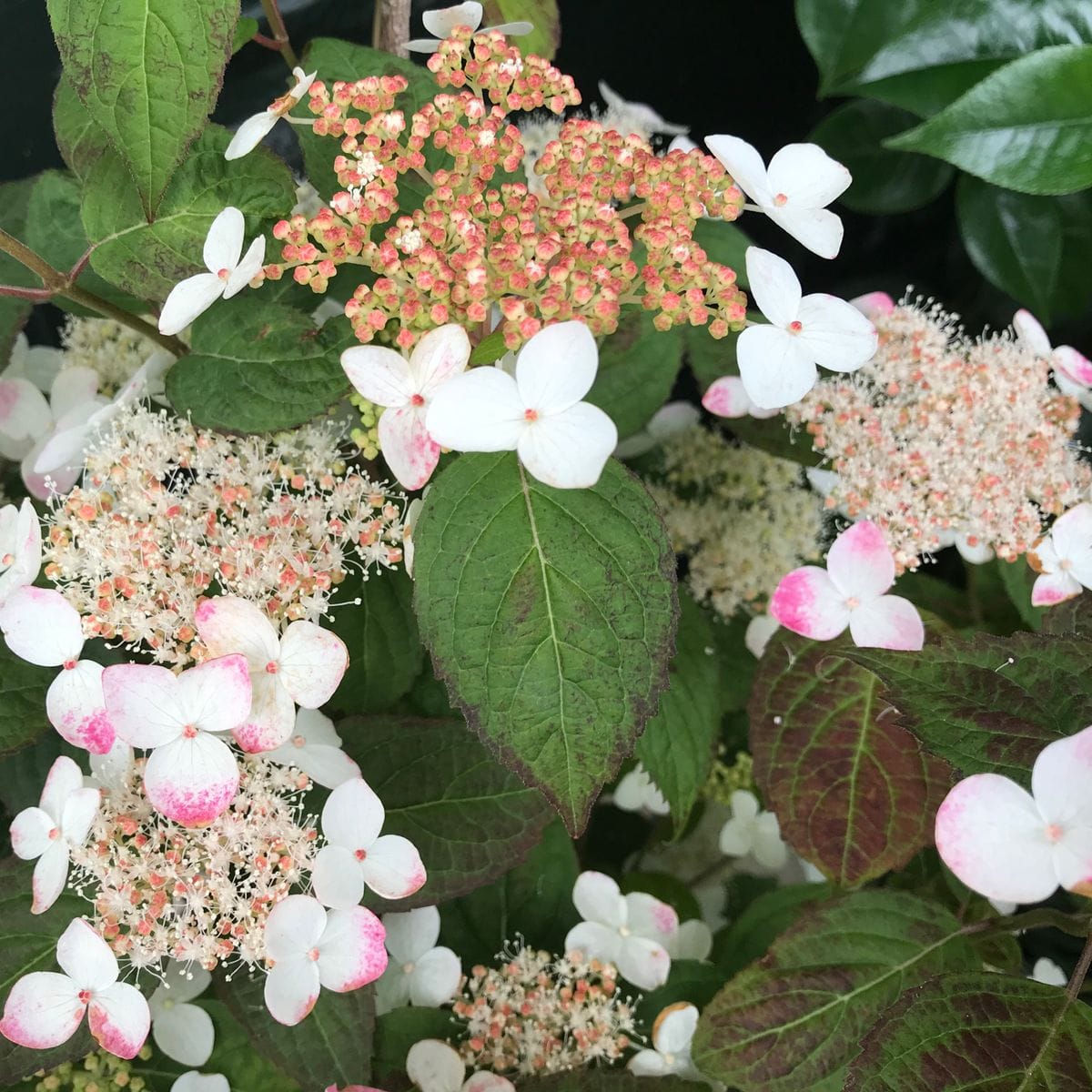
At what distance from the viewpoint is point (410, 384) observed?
0.54 metres

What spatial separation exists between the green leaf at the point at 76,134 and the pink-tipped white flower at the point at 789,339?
382 millimetres

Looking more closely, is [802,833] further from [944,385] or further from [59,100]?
[59,100]

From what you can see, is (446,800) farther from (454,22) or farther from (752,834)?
(454,22)

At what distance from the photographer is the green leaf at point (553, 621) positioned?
53 centimetres

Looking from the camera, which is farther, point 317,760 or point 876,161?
point 876,161

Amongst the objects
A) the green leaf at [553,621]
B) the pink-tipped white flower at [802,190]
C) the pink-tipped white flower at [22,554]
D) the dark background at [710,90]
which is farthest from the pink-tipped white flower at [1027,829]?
the dark background at [710,90]

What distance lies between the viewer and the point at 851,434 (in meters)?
0.71

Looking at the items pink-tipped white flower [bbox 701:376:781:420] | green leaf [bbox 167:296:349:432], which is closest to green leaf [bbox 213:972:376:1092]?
green leaf [bbox 167:296:349:432]

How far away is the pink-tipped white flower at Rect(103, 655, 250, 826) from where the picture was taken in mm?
518

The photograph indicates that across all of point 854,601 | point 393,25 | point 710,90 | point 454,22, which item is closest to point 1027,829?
point 854,601

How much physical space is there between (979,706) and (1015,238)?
62 cm

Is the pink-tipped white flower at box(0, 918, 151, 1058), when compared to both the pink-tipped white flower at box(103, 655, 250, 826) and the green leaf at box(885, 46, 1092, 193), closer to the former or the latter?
the pink-tipped white flower at box(103, 655, 250, 826)

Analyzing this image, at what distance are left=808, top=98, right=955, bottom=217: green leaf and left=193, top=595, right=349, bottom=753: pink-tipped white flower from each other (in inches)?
27.9

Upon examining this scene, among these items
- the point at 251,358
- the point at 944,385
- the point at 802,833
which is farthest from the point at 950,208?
the point at 251,358
